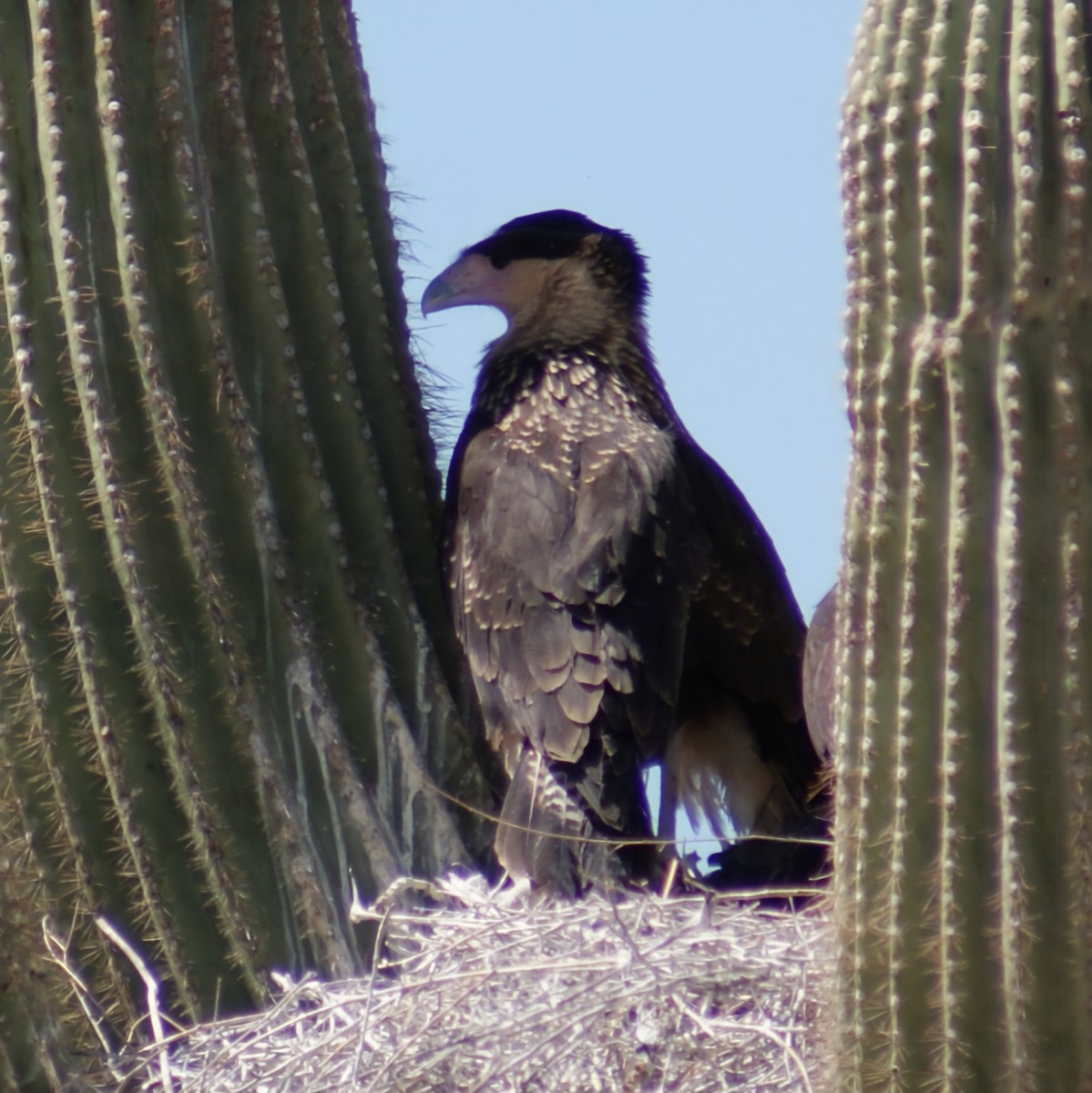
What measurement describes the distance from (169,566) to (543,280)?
1.88m

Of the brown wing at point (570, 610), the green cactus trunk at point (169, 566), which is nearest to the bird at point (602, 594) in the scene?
the brown wing at point (570, 610)

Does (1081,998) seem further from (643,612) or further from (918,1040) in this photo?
(643,612)

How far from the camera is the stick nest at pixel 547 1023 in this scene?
3883mm

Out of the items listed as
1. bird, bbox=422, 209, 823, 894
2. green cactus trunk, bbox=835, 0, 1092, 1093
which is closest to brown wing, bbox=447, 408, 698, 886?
bird, bbox=422, 209, 823, 894

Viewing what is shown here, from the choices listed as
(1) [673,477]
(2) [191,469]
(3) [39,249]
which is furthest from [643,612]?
(3) [39,249]

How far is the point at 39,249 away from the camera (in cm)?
428

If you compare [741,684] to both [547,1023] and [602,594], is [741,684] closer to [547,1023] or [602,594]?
[602,594]

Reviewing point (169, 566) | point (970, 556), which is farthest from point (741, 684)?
point (970, 556)

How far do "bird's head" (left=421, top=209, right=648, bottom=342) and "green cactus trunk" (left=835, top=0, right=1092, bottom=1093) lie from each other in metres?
2.69

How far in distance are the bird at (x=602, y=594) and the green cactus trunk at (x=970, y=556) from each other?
1.26 m

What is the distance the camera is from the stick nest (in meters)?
3.88

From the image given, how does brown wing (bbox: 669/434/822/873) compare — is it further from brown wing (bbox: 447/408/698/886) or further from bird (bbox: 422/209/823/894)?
brown wing (bbox: 447/408/698/886)

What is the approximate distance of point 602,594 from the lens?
5055 millimetres

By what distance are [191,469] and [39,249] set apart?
501mm
